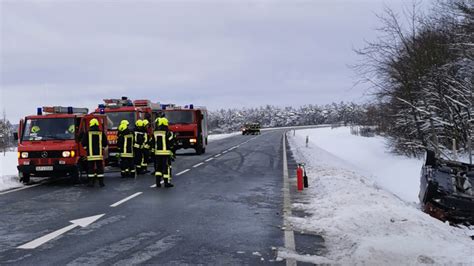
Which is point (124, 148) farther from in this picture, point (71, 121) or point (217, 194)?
point (217, 194)

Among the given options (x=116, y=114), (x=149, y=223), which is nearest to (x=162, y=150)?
(x=149, y=223)

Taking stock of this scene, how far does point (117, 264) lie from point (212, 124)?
141192 millimetres

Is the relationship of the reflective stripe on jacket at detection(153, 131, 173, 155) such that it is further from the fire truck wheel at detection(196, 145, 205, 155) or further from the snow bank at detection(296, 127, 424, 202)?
the fire truck wheel at detection(196, 145, 205, 155)

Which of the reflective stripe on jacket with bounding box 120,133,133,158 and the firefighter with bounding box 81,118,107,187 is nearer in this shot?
the firefighter with bounding box 81,118,107,187

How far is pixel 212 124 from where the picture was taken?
14625 cm

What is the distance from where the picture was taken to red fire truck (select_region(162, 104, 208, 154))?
24.9 m

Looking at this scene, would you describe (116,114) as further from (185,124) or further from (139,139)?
(185,124)

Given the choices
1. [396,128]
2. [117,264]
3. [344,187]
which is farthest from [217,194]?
[396,128]

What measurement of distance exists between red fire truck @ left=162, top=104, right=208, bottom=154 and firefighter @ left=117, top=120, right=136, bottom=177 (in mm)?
9614

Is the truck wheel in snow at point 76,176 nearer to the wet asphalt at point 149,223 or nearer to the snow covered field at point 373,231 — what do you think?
the wet asphalt at point 149,223

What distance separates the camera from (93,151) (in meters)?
12.9

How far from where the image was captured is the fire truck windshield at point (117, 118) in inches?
716

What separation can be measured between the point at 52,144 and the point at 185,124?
12.3m

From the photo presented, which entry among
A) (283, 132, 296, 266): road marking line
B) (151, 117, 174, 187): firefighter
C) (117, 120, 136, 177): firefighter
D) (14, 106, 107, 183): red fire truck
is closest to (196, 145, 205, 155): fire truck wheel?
(117, 120, 136, 177): firefighter
